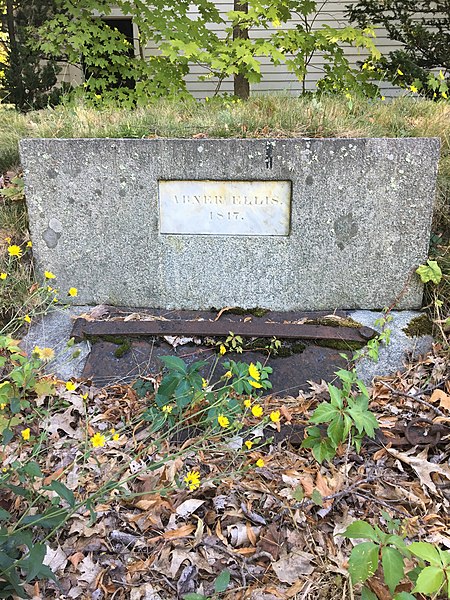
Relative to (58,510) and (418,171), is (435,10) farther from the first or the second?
(58,510)

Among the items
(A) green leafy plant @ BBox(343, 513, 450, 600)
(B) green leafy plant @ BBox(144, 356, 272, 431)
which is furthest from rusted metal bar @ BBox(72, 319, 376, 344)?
(A) green leafy plant @ BBox(343, 513, 450, 600)

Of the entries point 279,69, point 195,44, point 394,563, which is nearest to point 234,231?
point 394,563

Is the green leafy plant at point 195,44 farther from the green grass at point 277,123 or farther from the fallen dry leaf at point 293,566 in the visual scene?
the fallen dry leaf at point 293,566

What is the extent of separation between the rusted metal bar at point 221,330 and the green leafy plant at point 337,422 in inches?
28.1

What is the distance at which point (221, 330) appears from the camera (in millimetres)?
3125

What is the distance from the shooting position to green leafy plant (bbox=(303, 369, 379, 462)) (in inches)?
88.0

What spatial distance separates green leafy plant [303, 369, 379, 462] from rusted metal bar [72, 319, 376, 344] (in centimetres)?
71

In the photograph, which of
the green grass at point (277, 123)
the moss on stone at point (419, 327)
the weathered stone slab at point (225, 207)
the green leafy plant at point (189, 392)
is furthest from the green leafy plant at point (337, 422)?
the green grass at point (277, 123)

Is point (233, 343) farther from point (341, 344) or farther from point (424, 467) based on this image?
point (424, 467)

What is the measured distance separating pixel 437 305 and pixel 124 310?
81.2 inches

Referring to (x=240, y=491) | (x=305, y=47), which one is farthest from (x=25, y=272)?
(x=305, y=47)

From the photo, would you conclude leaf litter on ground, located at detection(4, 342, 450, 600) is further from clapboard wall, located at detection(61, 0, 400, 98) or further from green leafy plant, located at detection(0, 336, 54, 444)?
clapboard wall, located at detection(61, 0, 400, 98)

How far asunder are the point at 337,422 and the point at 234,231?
152 cm

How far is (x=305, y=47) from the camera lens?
5.55m
